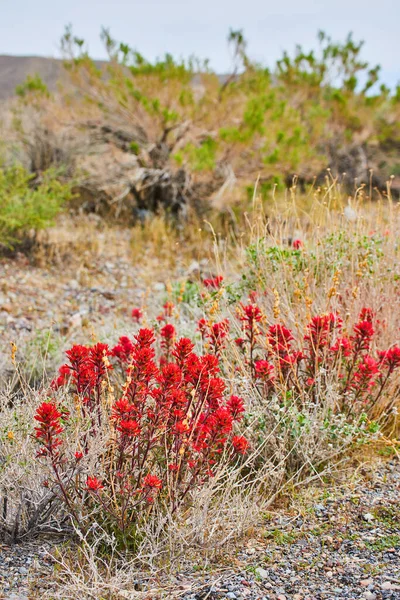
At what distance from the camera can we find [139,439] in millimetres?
2178

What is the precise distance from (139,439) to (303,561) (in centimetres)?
74

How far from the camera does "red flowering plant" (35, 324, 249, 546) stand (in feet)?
6.53

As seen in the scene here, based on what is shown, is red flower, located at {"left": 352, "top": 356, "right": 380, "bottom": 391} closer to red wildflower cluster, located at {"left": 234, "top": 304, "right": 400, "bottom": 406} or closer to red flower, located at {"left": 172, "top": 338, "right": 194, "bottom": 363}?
red wildflower cluster, located at {"left": 234, "top": 304, "right": 400, "bottom": 406}

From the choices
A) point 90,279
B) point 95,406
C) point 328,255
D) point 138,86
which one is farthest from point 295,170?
point 95,406

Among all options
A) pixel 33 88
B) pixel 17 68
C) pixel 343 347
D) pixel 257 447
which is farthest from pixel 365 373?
pixel 17 68

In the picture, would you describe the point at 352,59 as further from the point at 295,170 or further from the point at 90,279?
the point at 90,279

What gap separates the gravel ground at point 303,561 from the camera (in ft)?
6.32

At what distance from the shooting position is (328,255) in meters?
3.86

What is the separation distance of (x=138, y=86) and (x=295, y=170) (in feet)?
8.30

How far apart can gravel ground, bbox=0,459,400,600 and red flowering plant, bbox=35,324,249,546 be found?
0.25 meters

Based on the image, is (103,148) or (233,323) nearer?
(233,323)

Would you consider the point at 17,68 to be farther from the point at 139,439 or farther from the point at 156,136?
the point at 139,439

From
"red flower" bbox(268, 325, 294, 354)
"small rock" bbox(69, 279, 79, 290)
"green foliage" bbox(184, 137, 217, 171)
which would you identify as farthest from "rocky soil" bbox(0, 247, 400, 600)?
"green foliage" bbox(184, 137, 217, 171)

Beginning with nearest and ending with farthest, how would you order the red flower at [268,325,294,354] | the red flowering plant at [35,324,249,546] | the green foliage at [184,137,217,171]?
the red flowering plant at [35,324,249,546], the red flower at [268,325,294,354], the green foliage at [184,137,217,171]
